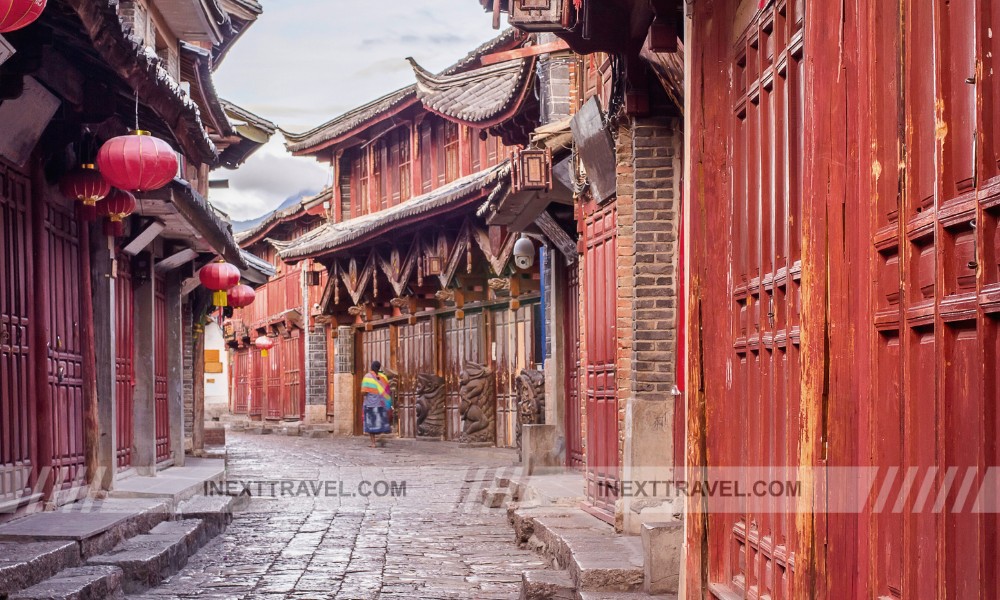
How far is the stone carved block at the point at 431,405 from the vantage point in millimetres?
23031

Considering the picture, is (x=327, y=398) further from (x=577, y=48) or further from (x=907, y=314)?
(x=907, y=314)

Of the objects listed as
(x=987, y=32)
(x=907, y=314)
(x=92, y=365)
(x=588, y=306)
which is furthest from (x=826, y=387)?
(x=92, y=365)

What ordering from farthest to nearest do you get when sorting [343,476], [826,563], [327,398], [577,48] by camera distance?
1. [327,398]
2. [343,476]
3. [577,48]
4. [826,563]

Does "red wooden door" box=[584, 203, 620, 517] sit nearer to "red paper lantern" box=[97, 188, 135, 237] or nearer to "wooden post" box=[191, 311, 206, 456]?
"red paper lantern" box=[97, 188, 135, 237]

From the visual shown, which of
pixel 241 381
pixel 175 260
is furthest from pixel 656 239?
pixel 241 381

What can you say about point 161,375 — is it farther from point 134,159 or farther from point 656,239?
point 656,239

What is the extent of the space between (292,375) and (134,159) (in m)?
26.4

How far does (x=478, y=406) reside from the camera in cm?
2022

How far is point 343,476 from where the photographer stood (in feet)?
52.6

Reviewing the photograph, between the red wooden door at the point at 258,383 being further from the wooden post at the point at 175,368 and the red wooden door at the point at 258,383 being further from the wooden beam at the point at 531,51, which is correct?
the wooden beam at the point at 531,51

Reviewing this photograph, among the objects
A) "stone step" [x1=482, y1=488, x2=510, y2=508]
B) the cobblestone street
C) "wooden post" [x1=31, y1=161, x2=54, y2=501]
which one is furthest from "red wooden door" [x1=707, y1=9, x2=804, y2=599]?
"stone step" [x1=482, y1=488, x2=510, y2=508]

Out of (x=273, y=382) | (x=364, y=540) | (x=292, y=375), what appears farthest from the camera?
Result: (x=273, y=382)

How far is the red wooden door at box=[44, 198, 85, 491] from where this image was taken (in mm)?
9469

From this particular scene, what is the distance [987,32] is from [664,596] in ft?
14.4
